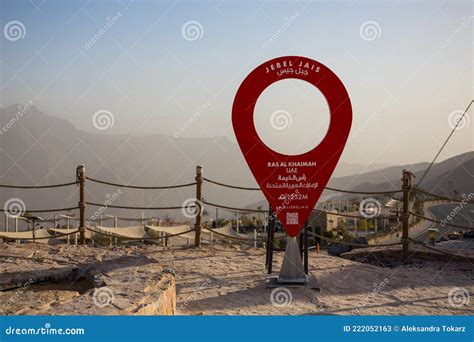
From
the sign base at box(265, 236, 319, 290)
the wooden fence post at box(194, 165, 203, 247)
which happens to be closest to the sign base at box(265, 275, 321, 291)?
the sign base at box(265, 236, 319, 290)

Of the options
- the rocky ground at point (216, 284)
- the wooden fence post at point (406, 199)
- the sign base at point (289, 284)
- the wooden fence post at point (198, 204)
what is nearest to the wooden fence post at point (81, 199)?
the rocky ground at point (216, 284)

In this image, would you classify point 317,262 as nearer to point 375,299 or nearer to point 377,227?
point 375,299

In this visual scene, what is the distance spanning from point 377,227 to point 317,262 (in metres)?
8.71

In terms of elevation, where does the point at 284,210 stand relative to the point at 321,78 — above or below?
below

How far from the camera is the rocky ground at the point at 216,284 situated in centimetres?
452

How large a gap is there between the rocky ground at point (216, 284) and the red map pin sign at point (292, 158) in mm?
855

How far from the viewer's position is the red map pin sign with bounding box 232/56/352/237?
533 centimetres

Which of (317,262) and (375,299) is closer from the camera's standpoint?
(375,299)

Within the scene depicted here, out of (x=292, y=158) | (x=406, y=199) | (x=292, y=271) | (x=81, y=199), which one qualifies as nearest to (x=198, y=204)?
(x=81, y=199)

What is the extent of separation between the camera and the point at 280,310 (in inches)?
185

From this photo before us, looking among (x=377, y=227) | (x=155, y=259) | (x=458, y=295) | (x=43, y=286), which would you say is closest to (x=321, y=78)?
(x=458, y=295)

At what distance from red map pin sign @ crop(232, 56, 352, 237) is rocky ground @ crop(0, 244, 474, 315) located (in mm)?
855

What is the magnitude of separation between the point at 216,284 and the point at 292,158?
60.7 inches

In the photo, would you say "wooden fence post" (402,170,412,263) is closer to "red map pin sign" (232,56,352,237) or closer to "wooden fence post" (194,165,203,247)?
"red map pin sign" (232,56,352,237)
